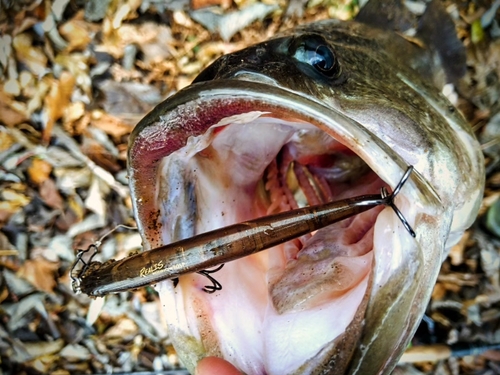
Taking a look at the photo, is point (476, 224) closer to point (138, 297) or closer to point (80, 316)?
point (138, 297)

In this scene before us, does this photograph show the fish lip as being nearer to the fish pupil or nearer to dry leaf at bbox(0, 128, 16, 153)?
the fish pupil

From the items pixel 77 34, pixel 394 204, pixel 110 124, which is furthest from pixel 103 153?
pixel 394 204

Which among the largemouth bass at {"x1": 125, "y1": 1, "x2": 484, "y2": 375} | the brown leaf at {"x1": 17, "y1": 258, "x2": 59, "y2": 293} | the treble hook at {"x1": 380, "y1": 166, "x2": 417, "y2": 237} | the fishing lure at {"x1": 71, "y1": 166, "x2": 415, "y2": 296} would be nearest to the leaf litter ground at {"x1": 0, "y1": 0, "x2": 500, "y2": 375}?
the brown leaf at {"x1": 17, "y1": 258, "x2": 59, "y2": 293}

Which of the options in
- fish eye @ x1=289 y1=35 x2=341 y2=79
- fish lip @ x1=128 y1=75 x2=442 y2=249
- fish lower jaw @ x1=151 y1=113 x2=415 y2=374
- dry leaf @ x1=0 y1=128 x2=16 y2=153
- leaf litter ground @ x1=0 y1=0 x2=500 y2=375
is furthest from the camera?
dry leaf @ x1=0 y1=128 x2=16 y2=153

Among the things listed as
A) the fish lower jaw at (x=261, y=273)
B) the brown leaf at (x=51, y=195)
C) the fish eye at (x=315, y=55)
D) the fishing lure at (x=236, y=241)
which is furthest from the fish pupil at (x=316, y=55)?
the brown leaf at (x=51, y=195)

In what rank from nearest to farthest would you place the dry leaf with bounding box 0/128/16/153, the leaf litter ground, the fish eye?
1. the fish eye
2. the leaf litter ground
3. the dry leaf with bounding box 0/128/16/153

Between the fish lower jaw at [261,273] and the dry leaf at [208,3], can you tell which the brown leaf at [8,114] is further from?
the fish lower jaw at [261,273]
